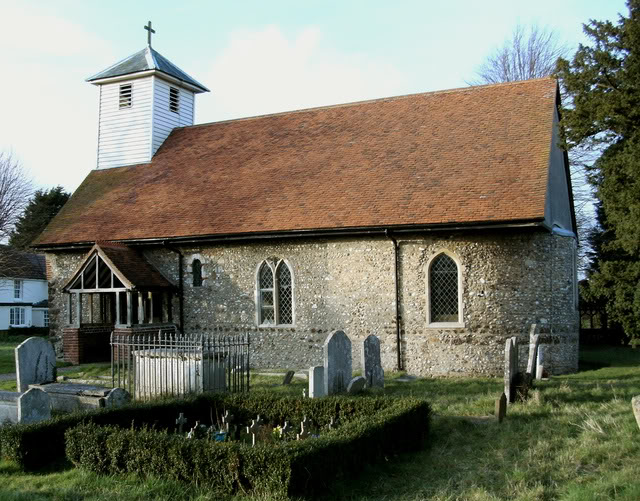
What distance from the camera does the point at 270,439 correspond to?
8.85 meters

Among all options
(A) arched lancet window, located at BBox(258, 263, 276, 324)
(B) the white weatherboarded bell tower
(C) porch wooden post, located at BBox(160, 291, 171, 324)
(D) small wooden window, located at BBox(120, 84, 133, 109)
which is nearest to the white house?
(B) the white weatherboarded bell tower

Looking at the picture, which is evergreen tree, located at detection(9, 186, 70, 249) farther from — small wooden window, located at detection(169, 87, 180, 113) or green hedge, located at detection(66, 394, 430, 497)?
green hedge, located at detection(66, 394, 430, 497)

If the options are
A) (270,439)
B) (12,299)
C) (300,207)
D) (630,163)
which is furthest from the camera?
(12,299)

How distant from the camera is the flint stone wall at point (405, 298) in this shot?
16.1m

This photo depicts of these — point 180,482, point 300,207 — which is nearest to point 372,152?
point 300,207

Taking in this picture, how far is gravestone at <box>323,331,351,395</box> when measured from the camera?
1149 centimetres

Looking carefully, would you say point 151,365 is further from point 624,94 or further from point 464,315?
point 624,94

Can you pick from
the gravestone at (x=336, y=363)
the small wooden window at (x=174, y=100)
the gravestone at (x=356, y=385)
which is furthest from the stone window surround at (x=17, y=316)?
the gravestone at (x=356, y=385)

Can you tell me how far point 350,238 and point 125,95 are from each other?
13.6 m

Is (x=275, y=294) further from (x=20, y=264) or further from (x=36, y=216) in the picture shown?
(x=36, y=216)

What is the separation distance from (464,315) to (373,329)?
2.48 meters

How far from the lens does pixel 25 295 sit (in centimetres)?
4962

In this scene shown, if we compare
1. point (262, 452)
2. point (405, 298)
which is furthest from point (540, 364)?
point (262, 452)

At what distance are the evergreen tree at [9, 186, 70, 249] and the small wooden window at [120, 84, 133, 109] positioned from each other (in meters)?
25.3
